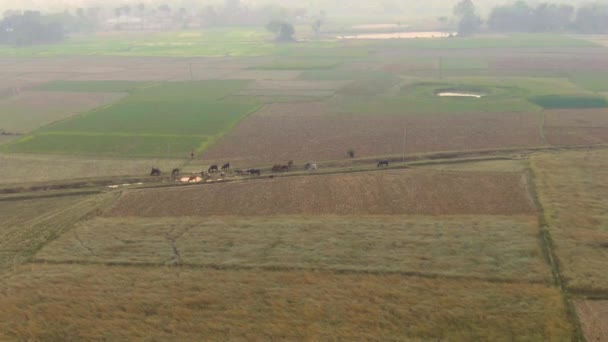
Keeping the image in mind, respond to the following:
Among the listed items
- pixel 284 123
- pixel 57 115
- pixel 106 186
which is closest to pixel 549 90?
pixel 284 123

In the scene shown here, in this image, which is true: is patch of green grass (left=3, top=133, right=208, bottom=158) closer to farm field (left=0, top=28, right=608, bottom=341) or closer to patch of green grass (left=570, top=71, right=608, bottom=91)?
farm field (left=0, top=28, right=608, bottom=341)

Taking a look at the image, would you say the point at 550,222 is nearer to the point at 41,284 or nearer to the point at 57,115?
the point at 41,284

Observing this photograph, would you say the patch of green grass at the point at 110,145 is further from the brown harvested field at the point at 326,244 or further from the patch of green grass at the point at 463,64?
the patch of green grass at the point at 463,64

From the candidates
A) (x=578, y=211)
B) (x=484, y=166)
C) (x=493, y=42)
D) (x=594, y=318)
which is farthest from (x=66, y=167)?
(x=493, y=42)

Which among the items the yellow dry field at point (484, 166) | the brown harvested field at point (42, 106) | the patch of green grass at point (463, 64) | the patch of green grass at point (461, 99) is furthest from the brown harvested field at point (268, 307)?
the patch of green grass at point (463, 64)

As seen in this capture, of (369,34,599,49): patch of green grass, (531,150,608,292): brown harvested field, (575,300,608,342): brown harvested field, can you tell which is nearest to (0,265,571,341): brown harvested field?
(575,300,608,342): brown harvested field

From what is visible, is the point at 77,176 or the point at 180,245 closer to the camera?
the point at 180,245
